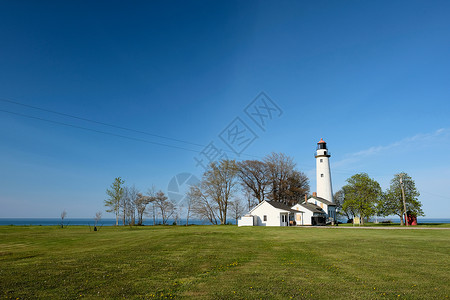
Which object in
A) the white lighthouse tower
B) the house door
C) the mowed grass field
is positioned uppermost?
the white lighthouse tower

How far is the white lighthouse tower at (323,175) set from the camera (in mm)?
55969

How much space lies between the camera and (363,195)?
156 feet

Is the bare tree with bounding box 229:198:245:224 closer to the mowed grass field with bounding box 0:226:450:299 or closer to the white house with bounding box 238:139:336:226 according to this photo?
the white house with bounding box 238:139:336:226

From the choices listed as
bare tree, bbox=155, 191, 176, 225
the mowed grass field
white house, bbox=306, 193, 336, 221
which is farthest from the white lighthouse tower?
the mowed grass field

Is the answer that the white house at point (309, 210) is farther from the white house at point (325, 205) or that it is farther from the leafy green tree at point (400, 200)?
the leafy green tree at point (400, 200)

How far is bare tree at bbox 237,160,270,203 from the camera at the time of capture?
178 ft

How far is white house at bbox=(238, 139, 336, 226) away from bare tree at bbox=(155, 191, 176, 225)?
19.4m

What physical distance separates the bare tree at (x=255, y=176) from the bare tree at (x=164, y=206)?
17.1 meters

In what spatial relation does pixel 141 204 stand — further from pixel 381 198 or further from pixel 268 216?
pixel 381 198

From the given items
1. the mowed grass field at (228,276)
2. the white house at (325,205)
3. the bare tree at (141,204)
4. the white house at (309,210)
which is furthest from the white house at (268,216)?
the mowed grass field at (228,276)

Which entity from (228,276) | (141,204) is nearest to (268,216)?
(141,204)

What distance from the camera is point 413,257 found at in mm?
11688

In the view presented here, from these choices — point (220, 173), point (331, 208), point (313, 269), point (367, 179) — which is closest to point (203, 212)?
point (220, 173)

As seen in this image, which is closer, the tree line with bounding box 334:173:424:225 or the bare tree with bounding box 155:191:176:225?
the tree line with bounding box 334:173:424:225
